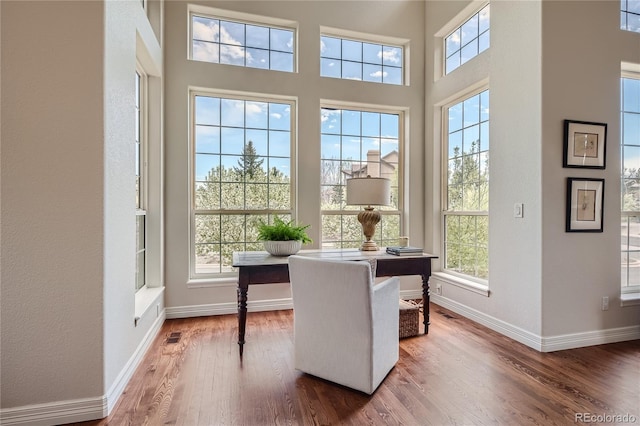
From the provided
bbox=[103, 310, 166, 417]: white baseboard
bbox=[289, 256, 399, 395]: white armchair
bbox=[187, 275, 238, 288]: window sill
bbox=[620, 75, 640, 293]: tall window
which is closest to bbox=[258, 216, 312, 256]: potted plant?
bbox=[289, 256, 399, 395]: white armchair

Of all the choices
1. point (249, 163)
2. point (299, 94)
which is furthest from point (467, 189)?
point (249, 163)

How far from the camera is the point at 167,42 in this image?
3.30m

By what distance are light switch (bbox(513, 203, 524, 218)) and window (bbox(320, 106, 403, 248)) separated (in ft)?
4.83

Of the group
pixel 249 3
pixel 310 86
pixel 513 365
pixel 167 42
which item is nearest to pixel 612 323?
pixel 513 365

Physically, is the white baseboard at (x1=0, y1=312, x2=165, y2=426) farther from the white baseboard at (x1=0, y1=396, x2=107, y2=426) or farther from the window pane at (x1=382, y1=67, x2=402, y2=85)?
the window pane at (x1=382, y1=67, x2=402, y2=85)

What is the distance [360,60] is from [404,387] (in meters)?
3.47

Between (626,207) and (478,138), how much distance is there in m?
1.42

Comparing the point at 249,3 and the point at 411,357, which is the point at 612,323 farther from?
the point at 249,3

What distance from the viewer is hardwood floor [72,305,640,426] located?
1.79 meters

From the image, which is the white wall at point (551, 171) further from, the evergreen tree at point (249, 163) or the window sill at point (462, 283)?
the evergreen tree at point (249, 163)

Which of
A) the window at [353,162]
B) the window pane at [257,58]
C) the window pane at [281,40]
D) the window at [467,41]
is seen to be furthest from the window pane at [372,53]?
the window pane at [257,58]

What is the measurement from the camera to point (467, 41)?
11.8ft

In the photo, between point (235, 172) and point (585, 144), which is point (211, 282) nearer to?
point (235, 172)

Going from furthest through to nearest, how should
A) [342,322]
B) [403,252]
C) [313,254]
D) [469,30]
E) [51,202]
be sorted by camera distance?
[469,30] < [313,254] < [403,252] < [342,322] < [51,202]
